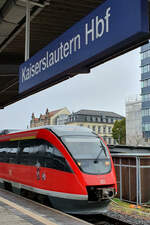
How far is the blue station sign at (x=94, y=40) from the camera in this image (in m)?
3.17

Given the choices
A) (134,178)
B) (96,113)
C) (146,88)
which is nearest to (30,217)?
(134,178)

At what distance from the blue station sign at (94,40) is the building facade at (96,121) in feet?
337

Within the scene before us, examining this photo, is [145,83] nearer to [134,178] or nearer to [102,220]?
[134,178]

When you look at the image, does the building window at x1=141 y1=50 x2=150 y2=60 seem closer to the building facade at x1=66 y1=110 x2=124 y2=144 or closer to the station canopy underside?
the building facade at x1=66 y1=110 x2=124 y2=144

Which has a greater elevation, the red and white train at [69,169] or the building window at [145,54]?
the building window at [145,54]

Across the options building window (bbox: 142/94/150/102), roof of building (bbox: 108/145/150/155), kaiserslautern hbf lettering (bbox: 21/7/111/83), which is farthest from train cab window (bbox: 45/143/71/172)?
building window (bbox: 142/94/150/102)

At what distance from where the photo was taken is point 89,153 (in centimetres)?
889

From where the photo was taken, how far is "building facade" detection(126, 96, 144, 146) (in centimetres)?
7350

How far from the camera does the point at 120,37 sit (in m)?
3.38

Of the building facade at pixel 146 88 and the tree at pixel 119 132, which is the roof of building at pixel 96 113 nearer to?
the tree at pixel 119 132

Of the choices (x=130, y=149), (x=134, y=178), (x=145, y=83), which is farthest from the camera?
(x=145, y=83)

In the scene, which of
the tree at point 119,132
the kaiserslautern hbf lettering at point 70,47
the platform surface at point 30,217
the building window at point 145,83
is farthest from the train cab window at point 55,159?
the tree at point 119,132

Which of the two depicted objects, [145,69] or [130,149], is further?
[145,69]

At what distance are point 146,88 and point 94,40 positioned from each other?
65461mm
